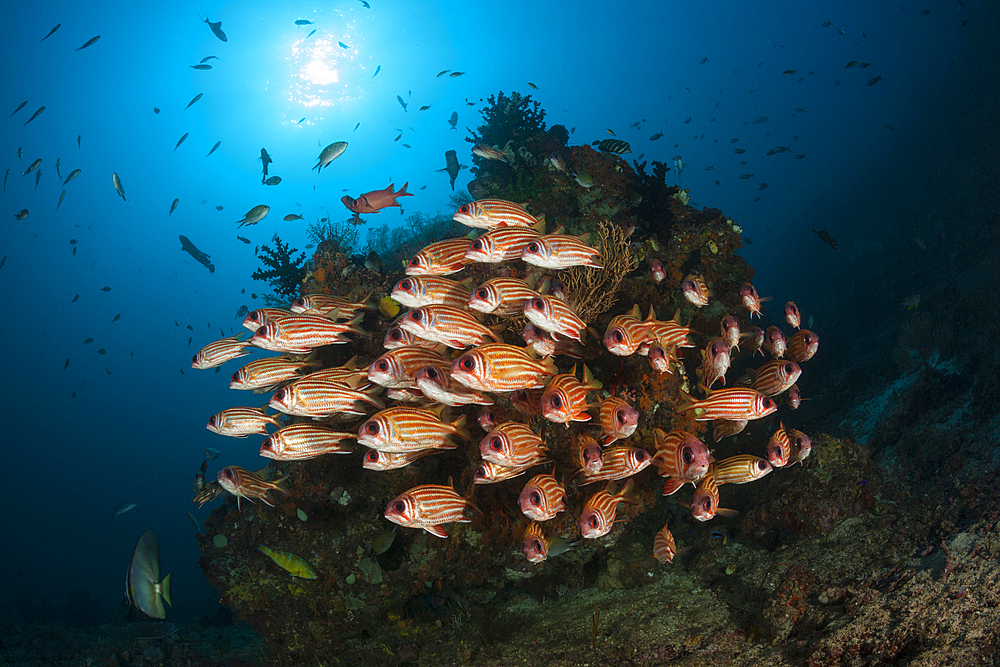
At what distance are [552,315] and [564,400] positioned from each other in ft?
2.56

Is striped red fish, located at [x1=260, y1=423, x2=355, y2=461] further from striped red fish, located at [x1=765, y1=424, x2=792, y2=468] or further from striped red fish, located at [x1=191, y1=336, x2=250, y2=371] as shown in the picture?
striped red fish, located at [x1=765, y1=424, x2=792, y2=468]

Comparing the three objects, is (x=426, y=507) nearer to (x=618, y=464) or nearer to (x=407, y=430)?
(x=407, y=430)

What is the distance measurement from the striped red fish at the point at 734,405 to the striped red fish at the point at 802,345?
1582 millimetres

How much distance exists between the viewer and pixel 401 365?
388cm

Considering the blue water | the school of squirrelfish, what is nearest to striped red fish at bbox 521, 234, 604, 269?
the school of squirrelfish

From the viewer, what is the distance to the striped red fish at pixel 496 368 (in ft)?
10.8

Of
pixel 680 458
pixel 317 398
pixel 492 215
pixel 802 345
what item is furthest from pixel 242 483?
pixel 802 345

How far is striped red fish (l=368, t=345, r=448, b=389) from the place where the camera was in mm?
3764

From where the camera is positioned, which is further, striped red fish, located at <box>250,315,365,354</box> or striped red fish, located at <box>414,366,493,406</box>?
striped red fish, located at <box>250,315,365,354</box>

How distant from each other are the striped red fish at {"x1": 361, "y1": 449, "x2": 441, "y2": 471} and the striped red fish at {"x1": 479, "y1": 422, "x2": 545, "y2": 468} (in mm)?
819

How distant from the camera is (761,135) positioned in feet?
344

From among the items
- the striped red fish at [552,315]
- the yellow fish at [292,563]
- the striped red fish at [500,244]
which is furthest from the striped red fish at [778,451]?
the yellow fish at [292,563]

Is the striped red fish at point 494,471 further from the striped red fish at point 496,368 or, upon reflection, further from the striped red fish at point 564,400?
the striped red fish at point 496,368

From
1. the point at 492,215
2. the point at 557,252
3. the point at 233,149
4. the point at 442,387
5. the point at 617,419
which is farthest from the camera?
the point at 233,149
